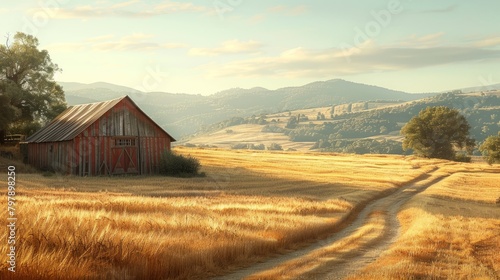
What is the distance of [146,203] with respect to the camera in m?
23.6

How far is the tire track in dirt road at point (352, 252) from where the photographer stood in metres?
13.6

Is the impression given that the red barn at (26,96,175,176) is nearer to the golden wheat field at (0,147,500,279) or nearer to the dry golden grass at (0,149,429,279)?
the golden wheat field at (0,147,500,279)

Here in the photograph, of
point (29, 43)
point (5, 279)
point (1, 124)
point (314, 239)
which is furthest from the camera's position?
point (29, 43)

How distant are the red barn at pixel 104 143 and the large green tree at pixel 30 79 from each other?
11.3m

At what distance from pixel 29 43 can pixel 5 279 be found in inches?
2554

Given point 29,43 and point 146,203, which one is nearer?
point 146,203

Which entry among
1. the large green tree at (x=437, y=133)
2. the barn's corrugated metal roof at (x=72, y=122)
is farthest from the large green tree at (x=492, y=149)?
the barn's corrugated metal roof at (x=72, y=122)

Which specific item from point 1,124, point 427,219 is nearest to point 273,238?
point 427,219

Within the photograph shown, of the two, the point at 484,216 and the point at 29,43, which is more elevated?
the point at 29,43

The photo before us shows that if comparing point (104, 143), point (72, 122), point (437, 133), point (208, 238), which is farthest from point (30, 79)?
point (437, 133)

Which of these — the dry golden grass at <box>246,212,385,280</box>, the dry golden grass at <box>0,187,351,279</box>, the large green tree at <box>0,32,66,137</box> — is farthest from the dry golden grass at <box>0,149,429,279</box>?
the large green tree at <box>0,32,66,137</box>

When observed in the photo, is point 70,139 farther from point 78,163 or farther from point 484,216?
point 484,216

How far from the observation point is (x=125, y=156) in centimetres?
5209

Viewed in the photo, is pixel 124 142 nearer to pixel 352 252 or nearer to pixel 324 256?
pixel 352 252
